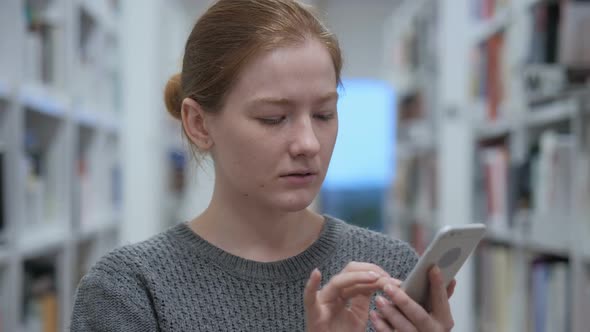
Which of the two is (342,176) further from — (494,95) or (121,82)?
(494,95)

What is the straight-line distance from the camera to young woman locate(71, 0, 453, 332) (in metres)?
1.04

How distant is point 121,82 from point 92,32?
35 cm

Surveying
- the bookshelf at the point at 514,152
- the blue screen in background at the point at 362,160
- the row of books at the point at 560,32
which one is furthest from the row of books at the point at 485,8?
the blue screen in background at the point at 362,160

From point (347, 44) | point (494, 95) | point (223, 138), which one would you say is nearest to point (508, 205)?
point (494, 95)

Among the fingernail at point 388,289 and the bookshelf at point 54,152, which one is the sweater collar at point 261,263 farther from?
the bookshelf at point 54,152

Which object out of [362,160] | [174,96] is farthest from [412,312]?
[362,160]

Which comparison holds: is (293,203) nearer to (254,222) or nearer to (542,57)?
(254,222)

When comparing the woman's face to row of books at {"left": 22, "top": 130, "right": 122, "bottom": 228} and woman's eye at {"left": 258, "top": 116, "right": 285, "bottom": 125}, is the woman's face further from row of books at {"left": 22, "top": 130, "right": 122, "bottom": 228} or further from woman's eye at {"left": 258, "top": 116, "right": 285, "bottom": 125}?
row of books at {"left": 22, "top": 130, "right": 122, "bottom": 228}

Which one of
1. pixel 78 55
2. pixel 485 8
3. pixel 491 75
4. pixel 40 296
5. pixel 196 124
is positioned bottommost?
pixel 40 296

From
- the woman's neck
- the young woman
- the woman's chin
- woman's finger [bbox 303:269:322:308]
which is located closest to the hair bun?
the young woman

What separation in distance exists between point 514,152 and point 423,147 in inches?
73.3

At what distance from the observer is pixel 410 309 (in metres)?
0.94

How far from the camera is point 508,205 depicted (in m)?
2.82

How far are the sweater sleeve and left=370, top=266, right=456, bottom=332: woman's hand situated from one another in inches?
13.5
